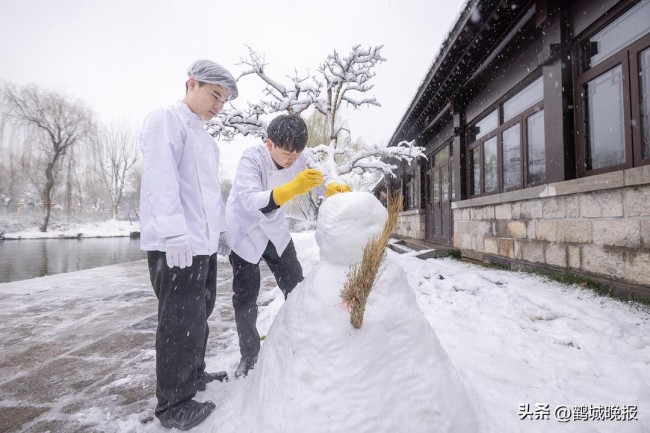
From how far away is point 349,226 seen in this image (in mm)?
1319

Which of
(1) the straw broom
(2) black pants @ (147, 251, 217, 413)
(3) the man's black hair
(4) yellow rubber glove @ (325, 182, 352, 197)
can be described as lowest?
(2) black pants @ (147, 251, 217, 413)

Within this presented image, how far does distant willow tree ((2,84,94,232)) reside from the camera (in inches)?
839

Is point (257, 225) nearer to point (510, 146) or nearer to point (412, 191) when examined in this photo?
point (510, 146)

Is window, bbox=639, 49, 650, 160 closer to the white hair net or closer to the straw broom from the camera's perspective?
the straw broom

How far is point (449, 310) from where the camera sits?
130 inches

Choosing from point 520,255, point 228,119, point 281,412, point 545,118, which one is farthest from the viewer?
point 228,119

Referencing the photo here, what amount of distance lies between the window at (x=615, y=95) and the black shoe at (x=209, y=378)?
4265mm

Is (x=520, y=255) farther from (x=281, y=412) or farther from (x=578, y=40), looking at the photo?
(x=281, y=412)

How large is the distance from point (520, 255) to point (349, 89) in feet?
25.8

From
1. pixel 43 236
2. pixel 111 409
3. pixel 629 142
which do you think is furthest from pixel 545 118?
pixel 43 236

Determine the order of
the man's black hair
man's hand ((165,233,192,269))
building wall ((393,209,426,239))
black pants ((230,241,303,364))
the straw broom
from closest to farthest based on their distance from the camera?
the straw broom, man's hand ((165,233,192,269)), the man's black hair, black pants ((230,241,303,364)), building wall ((393,209,426,239))

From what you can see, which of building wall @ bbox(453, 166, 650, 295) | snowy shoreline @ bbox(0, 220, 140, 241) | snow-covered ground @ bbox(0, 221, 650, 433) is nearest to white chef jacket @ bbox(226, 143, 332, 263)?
snow-covered ground @ bbox(0, 221, 650, 433)

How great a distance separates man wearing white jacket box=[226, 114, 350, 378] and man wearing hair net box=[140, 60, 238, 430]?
31 centimetres

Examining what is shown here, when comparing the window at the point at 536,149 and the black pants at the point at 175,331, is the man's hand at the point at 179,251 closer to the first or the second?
the black pants at the point at 175,331
